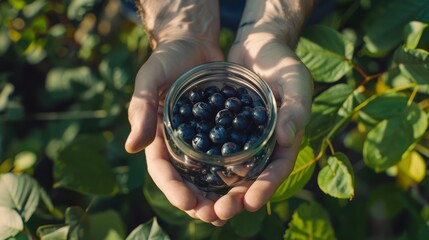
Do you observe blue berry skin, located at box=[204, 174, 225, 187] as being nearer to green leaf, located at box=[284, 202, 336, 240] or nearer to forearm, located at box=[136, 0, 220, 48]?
green leaf, located at box=[284, 202, 336, 240]

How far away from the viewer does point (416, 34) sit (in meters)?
1.10

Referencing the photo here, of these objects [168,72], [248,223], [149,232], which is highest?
[168,72]

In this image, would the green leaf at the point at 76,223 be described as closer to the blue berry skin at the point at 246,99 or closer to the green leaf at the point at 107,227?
the green leaf at the point at 107,227

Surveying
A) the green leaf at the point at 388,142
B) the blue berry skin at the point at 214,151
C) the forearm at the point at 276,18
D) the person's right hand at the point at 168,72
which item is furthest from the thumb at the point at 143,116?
the green leaf at the point at 388,142

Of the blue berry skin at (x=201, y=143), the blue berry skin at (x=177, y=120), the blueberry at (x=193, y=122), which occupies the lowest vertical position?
the blue berry skin at (x=201, y=143)

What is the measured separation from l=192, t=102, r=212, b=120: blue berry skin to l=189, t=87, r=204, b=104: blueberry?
0.03 meters

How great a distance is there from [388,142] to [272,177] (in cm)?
30

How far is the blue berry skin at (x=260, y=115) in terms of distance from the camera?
1012 mm

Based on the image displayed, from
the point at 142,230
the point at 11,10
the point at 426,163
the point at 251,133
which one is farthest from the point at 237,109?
the point at 11,10

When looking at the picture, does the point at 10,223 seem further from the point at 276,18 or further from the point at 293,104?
the point at 276,18

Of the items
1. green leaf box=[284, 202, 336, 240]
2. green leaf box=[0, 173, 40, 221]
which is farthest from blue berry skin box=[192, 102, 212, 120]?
green leaf box=[0, 173, 40, 221]

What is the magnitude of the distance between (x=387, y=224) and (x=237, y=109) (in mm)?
1206

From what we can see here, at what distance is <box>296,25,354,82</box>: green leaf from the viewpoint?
1198 mm

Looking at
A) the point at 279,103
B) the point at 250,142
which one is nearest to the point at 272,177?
the point at 250,142
